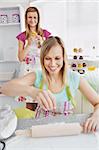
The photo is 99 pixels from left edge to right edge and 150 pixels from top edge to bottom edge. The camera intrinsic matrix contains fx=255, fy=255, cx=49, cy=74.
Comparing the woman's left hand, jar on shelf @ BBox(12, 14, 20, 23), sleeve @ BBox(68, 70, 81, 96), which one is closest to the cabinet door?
jar on shelf @ BBox(12, 14, 20, 23)

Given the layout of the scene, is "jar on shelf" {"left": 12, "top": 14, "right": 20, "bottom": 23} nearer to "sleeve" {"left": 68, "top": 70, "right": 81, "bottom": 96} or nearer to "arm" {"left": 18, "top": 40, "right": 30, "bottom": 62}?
"arm" {"left": 18, "top": 40, "right": 30, "bottom": 62}

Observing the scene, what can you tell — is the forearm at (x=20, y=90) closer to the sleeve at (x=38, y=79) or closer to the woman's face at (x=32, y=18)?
the sleeve at (x=38, y=79)

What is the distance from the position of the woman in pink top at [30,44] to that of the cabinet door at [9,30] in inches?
0.8

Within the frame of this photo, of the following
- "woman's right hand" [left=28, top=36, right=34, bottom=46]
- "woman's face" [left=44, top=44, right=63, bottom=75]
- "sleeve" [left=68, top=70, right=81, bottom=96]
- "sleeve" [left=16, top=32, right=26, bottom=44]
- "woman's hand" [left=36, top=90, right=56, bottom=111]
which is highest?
"sleeve" [left=16, top=32, right=26, bottom=44]

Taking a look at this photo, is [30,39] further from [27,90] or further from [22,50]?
[27,90]

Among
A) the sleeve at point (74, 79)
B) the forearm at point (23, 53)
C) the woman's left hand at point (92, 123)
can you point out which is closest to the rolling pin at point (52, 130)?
the woman's left hand at point (92, 123)

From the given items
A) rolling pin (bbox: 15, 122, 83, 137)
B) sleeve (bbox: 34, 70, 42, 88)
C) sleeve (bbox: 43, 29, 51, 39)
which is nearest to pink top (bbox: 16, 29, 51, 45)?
sleeve (bbox: 43, 29, 51, 39)

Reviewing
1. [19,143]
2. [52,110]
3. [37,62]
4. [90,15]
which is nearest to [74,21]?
[90,15]

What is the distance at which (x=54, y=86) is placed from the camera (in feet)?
3.31

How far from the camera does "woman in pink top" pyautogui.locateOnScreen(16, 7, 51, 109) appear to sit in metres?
0.97

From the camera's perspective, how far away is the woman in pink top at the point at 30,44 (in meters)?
0.97

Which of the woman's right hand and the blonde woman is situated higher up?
the woman's right hand

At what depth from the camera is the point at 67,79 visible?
1005mm

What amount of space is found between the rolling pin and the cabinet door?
10.9 inches
